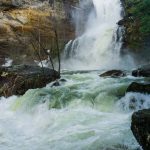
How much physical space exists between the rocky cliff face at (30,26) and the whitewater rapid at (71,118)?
479 inches

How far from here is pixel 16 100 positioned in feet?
43.2

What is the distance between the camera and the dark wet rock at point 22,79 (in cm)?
1432

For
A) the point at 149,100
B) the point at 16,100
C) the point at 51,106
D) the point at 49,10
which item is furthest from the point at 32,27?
the point at 149,100

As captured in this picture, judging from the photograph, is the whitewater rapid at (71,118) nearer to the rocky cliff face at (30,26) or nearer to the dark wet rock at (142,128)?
the dark wet rock at (142,128)

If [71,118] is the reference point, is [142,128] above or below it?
above

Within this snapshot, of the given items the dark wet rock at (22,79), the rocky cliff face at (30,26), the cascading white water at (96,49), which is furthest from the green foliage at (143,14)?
the rocky cliff face at (30,26)

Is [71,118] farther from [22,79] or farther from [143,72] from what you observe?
[143,72]

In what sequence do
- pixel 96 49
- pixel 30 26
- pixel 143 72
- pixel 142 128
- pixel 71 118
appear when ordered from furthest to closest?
pixel 30 26 < pixel 96 49 < pixel 143 72 < pixel 71 118 < pixel 142 128

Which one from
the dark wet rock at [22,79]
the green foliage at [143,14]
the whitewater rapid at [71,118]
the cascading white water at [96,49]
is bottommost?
the whitewater rapid at [71,118]

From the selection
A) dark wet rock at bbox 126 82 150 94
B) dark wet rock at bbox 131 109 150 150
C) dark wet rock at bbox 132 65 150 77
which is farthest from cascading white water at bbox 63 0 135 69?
dark wet rock at bbox 131 109 150 150

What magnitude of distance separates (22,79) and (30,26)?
12.3 meters


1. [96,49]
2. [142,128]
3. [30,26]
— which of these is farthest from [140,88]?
[30,26]

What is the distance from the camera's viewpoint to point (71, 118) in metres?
10.2

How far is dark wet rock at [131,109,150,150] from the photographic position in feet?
22.5
